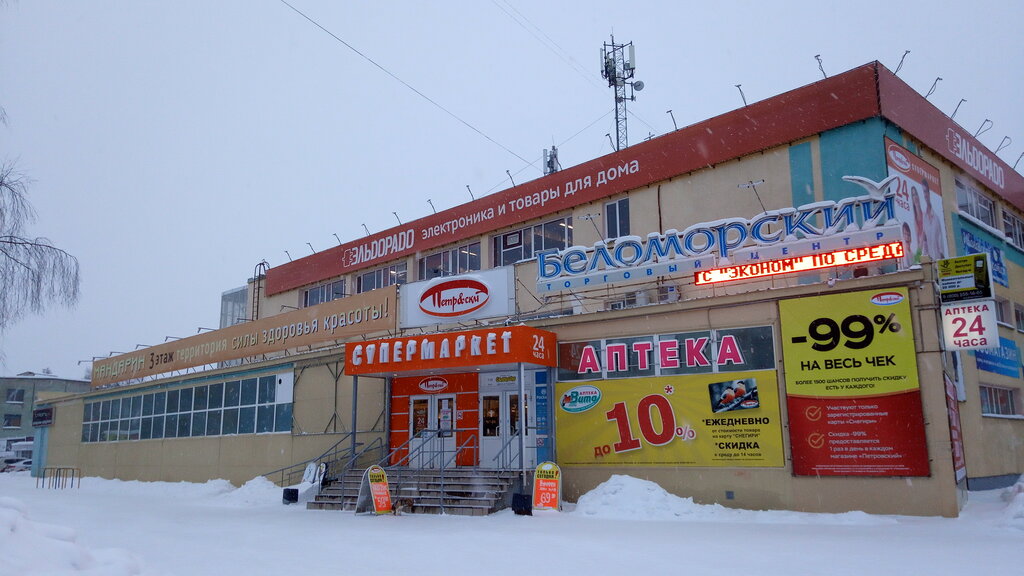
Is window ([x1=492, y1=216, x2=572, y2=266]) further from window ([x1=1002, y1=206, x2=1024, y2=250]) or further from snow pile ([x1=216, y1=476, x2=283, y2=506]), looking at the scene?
window ([x1=1002, y1=206, x2=1024, y2=250])

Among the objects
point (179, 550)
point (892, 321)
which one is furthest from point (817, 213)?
point (179, 550)

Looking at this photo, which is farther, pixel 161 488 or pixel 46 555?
pixel 161 488

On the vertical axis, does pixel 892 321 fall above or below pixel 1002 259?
below

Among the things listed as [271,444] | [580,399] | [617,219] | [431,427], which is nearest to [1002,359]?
[617,219]

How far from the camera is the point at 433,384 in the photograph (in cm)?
2142

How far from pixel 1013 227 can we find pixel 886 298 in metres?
13.0

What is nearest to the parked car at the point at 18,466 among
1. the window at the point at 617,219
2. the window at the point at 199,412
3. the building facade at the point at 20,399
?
the window at the point at 199,412

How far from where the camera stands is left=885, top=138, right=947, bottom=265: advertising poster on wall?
698 inches

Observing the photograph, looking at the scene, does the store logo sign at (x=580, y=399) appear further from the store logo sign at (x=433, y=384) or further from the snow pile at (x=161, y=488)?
the snow pile at (x=161, y=488)

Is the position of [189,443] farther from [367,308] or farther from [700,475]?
[700,475]

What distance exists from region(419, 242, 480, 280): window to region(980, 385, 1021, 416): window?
1560 centimetres

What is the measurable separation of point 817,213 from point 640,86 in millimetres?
16084

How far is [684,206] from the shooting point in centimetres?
2145

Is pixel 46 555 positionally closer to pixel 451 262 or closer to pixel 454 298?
pixel 454 298
